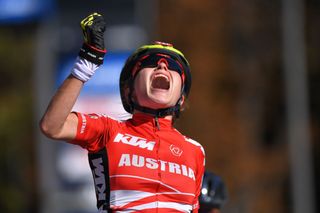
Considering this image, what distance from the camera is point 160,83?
5773mm

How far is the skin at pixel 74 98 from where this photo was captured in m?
5.29

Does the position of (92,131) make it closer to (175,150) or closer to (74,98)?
(74,98)

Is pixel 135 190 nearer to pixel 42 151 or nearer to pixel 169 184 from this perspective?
pixel 169 184

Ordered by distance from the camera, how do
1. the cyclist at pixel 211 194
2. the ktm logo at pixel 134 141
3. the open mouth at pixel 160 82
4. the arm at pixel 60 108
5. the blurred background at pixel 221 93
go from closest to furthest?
the arm at pixel 60 108, the ktm logo at pixel 134 141, the open mouth at pixel 160 82, the cyclist at pixel 211 194, the blurred background at pixel 221 93

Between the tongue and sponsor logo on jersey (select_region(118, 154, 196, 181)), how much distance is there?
1.42ft

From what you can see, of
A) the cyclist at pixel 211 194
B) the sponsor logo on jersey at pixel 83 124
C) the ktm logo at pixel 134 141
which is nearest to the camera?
the sponsor logo on jersey at pixel 83 124

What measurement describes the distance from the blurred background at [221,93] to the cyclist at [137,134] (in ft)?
48.5

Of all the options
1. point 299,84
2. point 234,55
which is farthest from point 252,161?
point 299,84

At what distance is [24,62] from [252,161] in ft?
35.0

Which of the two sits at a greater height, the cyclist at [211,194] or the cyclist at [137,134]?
the cyclist at [137,134]

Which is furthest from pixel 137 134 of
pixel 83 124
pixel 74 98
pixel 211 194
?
pixel 211 194

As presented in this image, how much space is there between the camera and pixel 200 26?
29.9 metres

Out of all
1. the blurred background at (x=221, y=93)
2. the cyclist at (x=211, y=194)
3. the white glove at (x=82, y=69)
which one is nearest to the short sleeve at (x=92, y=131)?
the white glove at (x=82, y=69)

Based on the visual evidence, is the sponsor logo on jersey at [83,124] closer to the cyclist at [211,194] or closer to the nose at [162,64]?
the nose at [162,64]
